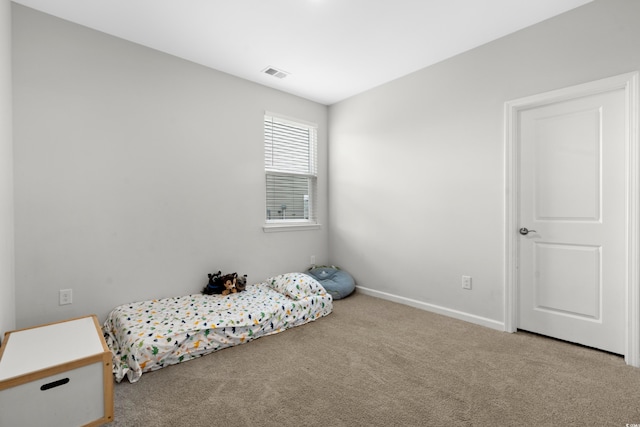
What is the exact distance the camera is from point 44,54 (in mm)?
2381

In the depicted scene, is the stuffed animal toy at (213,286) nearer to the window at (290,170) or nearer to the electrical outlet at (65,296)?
the window at (290,170)

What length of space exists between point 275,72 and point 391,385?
318cm

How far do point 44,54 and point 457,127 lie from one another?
364 centimetres

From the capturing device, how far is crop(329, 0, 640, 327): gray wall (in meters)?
2.33

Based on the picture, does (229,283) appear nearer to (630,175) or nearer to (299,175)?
(299,175)

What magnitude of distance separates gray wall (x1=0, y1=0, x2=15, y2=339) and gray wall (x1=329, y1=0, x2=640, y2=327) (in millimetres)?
3268

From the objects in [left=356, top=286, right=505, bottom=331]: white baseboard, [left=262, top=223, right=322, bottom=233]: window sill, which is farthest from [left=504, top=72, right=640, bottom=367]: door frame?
[left=262, top=223, right=322, bottom=233]: window sill

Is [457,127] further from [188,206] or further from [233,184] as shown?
[188,206]

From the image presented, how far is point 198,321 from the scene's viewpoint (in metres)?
2.43

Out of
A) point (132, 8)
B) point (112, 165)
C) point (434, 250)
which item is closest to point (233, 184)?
point (112, 165)

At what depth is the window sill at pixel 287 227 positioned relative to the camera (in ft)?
12.3

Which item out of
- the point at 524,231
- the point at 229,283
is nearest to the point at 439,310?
the point at 524,231

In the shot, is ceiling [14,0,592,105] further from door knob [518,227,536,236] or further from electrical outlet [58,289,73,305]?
electrical outlet [58,289,73,305]

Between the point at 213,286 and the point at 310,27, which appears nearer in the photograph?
the point at 310,27
